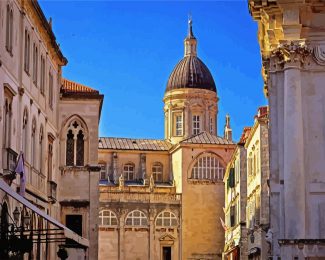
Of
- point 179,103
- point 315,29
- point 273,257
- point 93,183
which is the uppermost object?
point 179,103

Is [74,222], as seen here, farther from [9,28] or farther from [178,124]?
[178,124]

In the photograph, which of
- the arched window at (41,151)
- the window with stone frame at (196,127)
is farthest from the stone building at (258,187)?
the window with stone frame at (196,127)

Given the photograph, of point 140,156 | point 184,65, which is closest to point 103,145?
point 140,156

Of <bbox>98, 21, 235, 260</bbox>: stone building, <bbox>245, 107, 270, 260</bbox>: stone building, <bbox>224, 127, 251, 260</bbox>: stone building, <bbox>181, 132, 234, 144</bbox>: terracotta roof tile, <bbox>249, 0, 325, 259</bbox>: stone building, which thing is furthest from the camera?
<bbox>181, 132, 234, 144</bbox>: terracotta roof tile

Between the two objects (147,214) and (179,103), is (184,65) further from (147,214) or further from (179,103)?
(147,214)

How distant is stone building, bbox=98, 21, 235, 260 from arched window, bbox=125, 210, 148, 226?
9cm

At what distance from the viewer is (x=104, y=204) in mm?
79312

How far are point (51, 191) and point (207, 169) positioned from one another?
44324mm

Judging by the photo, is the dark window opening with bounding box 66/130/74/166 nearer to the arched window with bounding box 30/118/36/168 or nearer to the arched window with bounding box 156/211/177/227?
the arched window with bounding box 30/118/36/168

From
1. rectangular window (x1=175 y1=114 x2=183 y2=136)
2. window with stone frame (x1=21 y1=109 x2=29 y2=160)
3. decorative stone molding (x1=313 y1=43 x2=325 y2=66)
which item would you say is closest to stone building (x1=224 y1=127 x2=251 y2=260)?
rectangular window (x1=175 y1=114 x2=183 y2=136)

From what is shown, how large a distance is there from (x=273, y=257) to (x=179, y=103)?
67164 millimetres

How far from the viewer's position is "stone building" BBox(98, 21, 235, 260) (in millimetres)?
79688

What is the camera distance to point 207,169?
274 feet

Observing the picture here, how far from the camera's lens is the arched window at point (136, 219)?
262 ft
